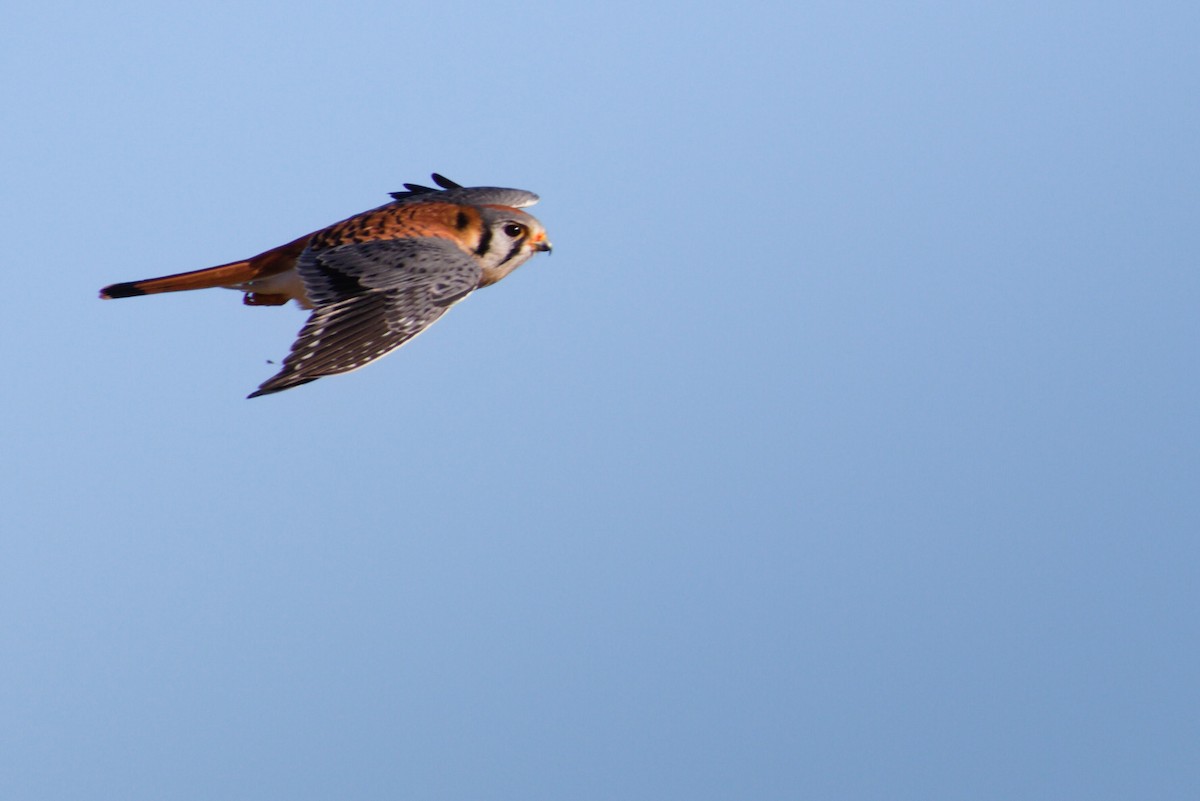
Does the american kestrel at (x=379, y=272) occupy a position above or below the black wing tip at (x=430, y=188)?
below

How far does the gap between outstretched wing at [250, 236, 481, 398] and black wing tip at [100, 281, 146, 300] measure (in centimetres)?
143

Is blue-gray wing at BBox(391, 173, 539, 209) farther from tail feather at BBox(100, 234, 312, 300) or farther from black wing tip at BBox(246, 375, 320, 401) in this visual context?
black wing tip at BBox(246, 375, 320, 401)

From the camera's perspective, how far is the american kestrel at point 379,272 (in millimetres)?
11328

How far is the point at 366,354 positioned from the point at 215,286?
2944mm

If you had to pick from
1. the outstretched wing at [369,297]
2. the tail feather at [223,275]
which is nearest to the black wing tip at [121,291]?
the tail feather at [223,275]

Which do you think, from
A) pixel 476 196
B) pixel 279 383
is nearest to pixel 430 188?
pixel 476 196

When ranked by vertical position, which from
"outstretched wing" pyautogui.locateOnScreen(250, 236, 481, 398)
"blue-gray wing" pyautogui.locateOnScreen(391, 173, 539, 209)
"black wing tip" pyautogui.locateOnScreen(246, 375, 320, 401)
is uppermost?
"blue-gray wing" pyautogui.locateOnScreen(391, 173, 539, 209)

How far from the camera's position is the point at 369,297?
38.5 ft

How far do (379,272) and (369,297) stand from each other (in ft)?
1.02

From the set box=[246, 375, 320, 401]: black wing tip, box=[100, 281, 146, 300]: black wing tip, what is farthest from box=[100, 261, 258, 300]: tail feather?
box=[246, 375, 320, 401]: black wing tip

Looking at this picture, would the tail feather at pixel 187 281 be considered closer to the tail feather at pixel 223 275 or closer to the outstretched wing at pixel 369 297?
the tail feather at pixel 223 275

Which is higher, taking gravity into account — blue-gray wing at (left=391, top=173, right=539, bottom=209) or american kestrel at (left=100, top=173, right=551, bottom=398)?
blue-gray wing at (left=391, top=173, right=539, bottom=209)

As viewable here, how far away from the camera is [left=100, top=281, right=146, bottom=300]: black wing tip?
13.4m

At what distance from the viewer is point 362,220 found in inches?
517
